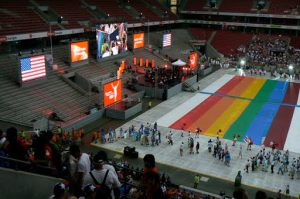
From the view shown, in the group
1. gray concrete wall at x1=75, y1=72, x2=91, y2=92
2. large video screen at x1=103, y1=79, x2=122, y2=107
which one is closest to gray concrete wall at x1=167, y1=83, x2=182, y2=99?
large video screen at x1=103, y1=79, x2=122, y2=107

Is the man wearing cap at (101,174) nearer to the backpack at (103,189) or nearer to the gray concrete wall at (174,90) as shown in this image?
the backpack at (103,189)

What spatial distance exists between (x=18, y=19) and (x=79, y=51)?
7943 millimetres

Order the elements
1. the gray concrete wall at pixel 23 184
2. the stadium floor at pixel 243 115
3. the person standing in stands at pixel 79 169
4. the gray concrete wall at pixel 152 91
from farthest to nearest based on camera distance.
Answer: the gray concrete wall at pixel 152 91 → the stadium floor at pixel 243 115 → the gray concrete wall at pixel 23 184 → the person standing in stands at pixel 79 169

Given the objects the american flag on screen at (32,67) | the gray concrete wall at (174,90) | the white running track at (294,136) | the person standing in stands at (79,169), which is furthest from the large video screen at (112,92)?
the person standing in stands at (79,169)

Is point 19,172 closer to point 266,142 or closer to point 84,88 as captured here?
point 266,142

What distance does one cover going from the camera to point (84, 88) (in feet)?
129

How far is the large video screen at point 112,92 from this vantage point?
3441cm

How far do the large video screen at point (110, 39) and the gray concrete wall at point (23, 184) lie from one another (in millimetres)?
35267

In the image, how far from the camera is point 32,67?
33.6 metres

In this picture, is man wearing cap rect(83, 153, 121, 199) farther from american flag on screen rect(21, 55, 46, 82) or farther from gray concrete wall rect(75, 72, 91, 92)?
gray concrete wall rect(75, 72, 91, 92)

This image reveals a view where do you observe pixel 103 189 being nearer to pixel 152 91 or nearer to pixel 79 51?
pixel 79 51

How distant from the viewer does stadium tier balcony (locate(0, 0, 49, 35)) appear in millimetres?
38963

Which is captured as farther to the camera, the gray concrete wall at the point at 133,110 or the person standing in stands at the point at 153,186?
the gray concrete wall at the point at 133,110

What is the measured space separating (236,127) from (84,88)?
1668 centimetres
